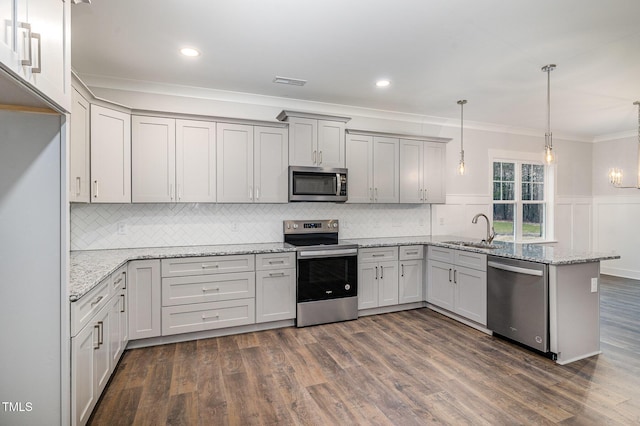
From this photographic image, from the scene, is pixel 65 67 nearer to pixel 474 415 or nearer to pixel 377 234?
pixel 474 415

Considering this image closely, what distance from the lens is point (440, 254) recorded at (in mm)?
4113

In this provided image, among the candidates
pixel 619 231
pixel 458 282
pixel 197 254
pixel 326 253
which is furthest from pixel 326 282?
pixel 619 231

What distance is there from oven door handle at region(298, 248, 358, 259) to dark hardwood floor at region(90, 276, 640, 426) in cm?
81

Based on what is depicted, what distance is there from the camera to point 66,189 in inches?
66.0

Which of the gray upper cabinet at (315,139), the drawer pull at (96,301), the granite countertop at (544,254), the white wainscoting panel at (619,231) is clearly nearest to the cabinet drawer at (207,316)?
the drawer pull at (96,301)

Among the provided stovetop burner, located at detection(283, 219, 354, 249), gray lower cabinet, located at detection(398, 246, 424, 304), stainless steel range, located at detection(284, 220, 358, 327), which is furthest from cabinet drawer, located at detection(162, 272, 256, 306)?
gray lower cabinet, located at detection(398, 246, 424, 304)

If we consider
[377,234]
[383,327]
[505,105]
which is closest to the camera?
[383,327]

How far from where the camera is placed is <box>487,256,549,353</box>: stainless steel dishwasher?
2.86 metres

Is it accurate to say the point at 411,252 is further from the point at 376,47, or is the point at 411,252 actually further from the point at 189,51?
the point at 189,51

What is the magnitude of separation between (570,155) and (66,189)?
7640 millimetres

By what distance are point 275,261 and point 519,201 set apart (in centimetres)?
457

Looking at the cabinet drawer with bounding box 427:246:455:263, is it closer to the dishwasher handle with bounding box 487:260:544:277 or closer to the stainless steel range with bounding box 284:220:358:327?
the dishwasher handle with bounding box 487:260:544:277

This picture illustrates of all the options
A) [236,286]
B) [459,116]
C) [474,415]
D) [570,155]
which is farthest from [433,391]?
[570,155]

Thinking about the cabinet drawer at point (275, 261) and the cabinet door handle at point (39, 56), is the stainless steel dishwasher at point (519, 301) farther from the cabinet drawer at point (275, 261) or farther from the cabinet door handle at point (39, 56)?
the cabinet door handle at point (39, 56)
